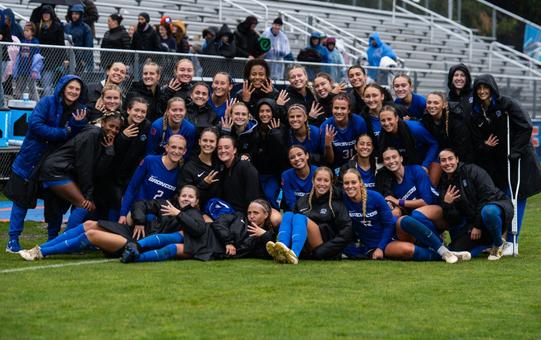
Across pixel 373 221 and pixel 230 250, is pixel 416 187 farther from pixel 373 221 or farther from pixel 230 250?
pixel 230 250

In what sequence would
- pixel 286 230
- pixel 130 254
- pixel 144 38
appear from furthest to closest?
1. pixel 144 38
2. pixel 286 230
3. pixel 130 254

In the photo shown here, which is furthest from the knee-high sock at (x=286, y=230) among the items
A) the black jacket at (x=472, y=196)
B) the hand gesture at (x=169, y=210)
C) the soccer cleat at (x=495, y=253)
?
the soccer cleat at (x=495, y=253)

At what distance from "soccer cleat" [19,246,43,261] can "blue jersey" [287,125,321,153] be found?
101 inches

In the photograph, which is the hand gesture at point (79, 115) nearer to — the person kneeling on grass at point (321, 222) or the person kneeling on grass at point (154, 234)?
the person kneeling on grass at point (154, 234)

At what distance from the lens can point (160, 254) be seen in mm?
9188

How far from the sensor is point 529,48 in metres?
28.9

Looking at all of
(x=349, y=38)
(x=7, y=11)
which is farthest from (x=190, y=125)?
(x=349, y=38)

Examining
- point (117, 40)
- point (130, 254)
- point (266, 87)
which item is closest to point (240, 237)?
point (130, 254)

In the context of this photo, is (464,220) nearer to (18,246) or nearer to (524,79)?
(18,246)

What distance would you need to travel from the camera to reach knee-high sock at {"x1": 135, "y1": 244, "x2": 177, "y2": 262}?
913 centimetres

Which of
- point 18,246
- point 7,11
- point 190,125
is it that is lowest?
point 18,246

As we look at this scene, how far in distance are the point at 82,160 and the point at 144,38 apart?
23.2ft

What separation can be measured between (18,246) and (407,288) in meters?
3.88

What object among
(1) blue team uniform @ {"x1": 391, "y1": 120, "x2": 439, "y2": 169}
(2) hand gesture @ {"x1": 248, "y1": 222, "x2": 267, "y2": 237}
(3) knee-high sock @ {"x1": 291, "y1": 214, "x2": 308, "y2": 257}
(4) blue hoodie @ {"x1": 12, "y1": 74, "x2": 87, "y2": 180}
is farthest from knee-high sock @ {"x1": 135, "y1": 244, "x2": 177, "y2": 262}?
(1) blue team uniform @ {"x1": 391, "y1": 120, "x2": 439, "y2": 169}
